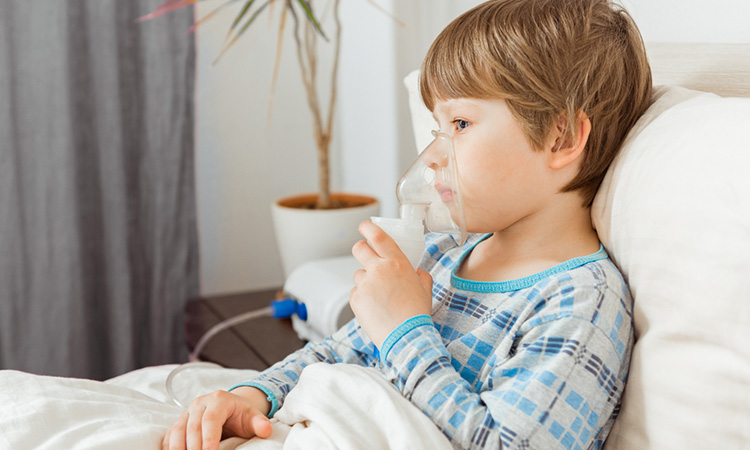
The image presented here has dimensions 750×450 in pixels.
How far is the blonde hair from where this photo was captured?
0.72 m

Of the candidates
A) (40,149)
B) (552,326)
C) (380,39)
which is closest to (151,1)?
(40,149)

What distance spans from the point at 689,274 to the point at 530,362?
0.16 meters

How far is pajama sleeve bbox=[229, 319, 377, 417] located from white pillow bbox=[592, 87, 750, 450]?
32cm

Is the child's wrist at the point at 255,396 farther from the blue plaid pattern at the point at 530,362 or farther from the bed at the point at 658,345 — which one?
the blue plaid pattern at the point at 530,362

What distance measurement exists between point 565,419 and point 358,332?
1.12 ft

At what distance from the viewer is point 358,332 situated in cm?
90

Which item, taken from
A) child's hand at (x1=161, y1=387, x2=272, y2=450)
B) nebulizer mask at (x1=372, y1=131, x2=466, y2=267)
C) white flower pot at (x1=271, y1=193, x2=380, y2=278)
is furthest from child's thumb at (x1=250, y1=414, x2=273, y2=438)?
white flower pot at (x1=271, y1=193, x2=380, y2=278)

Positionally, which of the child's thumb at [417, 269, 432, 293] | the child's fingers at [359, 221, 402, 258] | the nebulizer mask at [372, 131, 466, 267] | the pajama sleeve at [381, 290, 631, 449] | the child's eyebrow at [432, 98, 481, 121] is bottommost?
the pajama sleeve at [381, 290, 631, 449]

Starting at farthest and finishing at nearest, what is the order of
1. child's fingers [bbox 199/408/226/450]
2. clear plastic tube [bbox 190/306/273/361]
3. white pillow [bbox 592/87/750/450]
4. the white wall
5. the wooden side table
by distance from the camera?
the white wall
clear plastic tube [bbox 190/306/273/361]
the wooden side table
child's fingers [bbox 199/408/226/450]
white pillow [bbox 592/87/750/450]

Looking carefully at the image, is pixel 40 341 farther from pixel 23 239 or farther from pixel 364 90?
pixel 364 90

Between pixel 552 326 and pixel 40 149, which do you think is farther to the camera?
pixel 40 149

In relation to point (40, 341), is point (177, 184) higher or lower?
higher

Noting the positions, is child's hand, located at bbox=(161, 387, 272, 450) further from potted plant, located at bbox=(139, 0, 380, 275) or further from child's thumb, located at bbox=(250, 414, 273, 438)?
potted plant, located at bbox=(139, 0, 380, 275)

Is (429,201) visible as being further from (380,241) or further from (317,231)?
(317,231)
